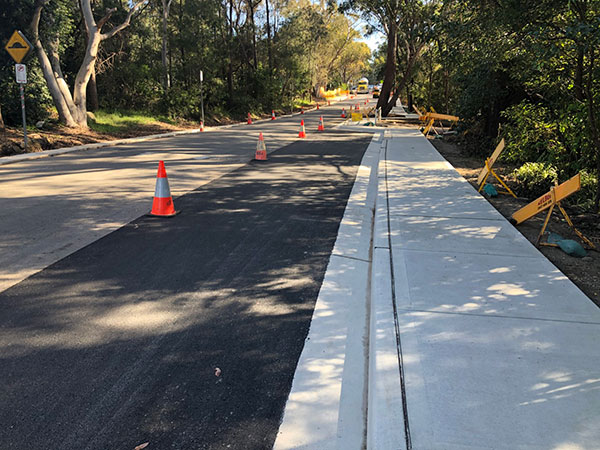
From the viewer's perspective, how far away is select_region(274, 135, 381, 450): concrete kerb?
2.74m

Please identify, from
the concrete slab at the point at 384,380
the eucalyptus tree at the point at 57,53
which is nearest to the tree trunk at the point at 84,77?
the eucalyptus tree at the point at 57,53

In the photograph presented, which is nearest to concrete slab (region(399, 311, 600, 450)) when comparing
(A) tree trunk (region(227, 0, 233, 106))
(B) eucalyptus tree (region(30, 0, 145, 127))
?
(B) eucalyptus tree (region(30, 0, 145, 127))

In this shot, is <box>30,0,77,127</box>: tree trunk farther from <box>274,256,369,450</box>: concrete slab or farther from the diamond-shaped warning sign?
<box>274,256,369,450</box>: concrete slab

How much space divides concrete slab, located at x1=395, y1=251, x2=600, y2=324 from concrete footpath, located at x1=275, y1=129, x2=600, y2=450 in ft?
0.06

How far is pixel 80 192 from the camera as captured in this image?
9.04 metres

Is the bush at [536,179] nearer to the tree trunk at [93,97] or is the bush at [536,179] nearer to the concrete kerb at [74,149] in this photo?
the concrete kerb at [74,149]

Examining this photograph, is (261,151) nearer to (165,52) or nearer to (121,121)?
(121,121)

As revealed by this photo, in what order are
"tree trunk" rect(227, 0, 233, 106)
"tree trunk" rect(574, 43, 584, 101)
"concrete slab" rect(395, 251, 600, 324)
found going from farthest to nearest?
"tree trunk" rect(227, 0, 233, 106), "tree trunk" rect(574, 43, 584, 101), "concrete slab" rect(395, 251, 600, 324)

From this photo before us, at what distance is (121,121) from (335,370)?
23.7 metres

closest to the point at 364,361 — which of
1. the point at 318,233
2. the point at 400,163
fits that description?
the point at 318,233

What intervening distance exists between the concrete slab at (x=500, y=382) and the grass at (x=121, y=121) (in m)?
20.9

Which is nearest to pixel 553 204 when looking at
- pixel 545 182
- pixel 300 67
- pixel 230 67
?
pixel 545 182

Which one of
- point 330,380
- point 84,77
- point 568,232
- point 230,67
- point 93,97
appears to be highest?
point 230,67

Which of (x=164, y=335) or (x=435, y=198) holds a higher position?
(x=435, y=198)
